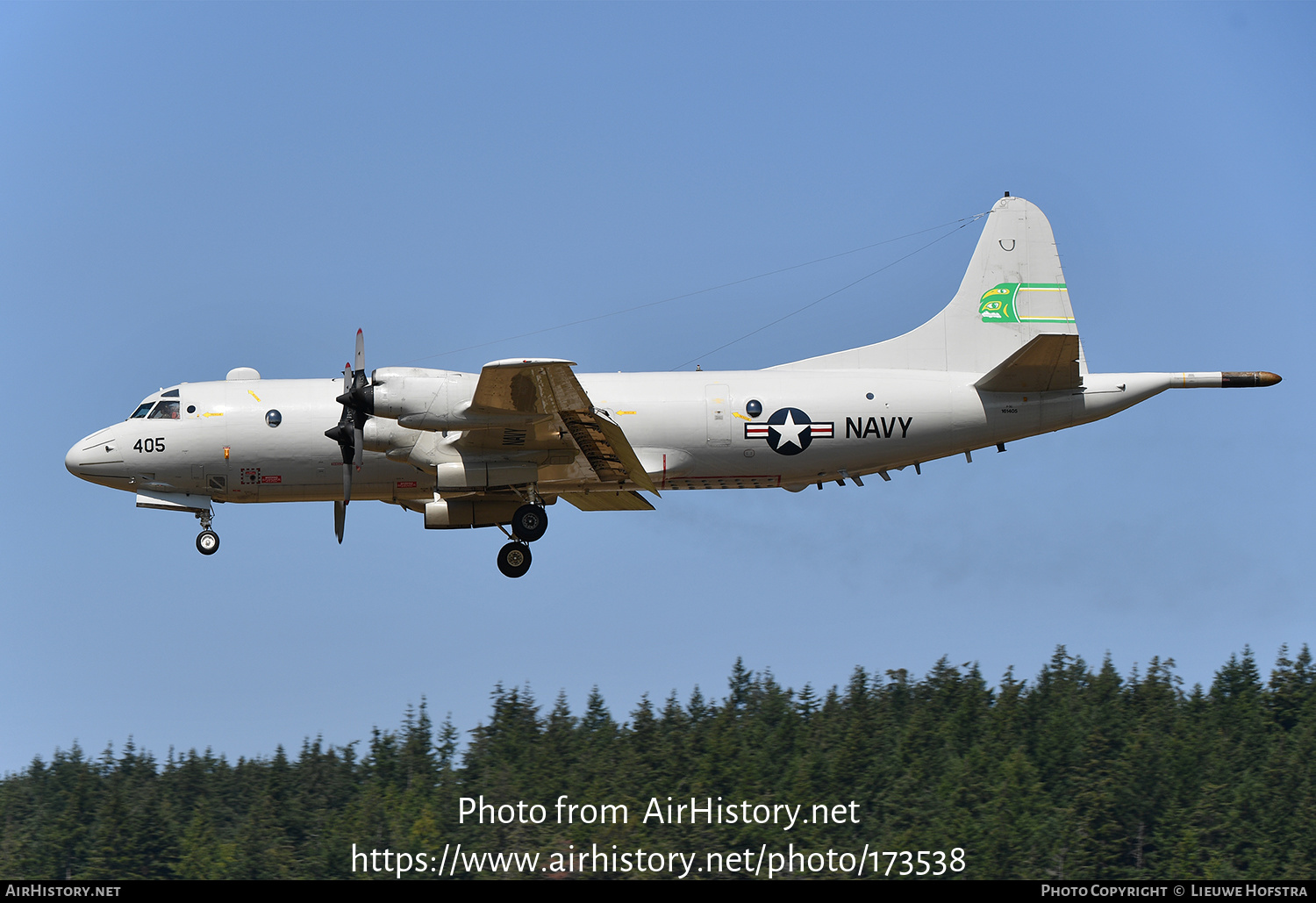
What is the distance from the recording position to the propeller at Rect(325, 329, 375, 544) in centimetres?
2466

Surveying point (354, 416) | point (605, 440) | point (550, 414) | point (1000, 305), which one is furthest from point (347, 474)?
point (1000, 305)

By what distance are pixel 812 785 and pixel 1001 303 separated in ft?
96.6

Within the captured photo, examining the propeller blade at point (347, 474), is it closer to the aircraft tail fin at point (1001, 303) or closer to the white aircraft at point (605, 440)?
the white aircraft at point (605, 440)

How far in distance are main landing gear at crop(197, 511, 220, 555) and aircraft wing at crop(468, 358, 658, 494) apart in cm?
608

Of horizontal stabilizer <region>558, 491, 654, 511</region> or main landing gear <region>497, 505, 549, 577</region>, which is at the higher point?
horizontal stabilizer <region>558, 491, 654, 511</region>

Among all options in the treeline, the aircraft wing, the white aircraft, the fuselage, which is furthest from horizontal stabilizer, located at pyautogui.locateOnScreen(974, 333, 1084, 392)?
the treeline

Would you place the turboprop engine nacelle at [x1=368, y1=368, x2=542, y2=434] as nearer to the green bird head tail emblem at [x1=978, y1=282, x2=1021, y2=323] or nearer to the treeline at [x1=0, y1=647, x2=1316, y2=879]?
the green bird head tail emblem at [x1=978, y1=282, x2=1021, y2=323]

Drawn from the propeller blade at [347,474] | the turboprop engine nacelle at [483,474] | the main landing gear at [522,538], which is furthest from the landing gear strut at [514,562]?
the propeller blade at [347,474]

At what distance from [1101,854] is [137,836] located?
123 ft

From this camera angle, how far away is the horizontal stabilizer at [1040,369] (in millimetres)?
26000

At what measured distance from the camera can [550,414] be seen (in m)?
25.0

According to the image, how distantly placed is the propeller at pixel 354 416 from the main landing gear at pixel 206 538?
2.98 m

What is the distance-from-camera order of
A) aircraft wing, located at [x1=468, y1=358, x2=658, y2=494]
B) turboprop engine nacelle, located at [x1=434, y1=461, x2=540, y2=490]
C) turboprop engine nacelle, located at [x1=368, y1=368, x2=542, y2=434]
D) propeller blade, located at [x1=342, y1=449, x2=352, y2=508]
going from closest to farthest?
aircraft wing, located at [x1=468, y1=358, x2=658, y2=494] < turboprop engine nacelle, located at [x1=368, y1=368, x2=542, y2=434] < propeller blade, located at [x1=342, y1=449, x2=352, y2=508] < turboprop engine nacelle, located at [x1=434, y1=461, x2=540, y2=490]

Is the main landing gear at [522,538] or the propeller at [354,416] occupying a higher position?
the propeller at [354,416]
